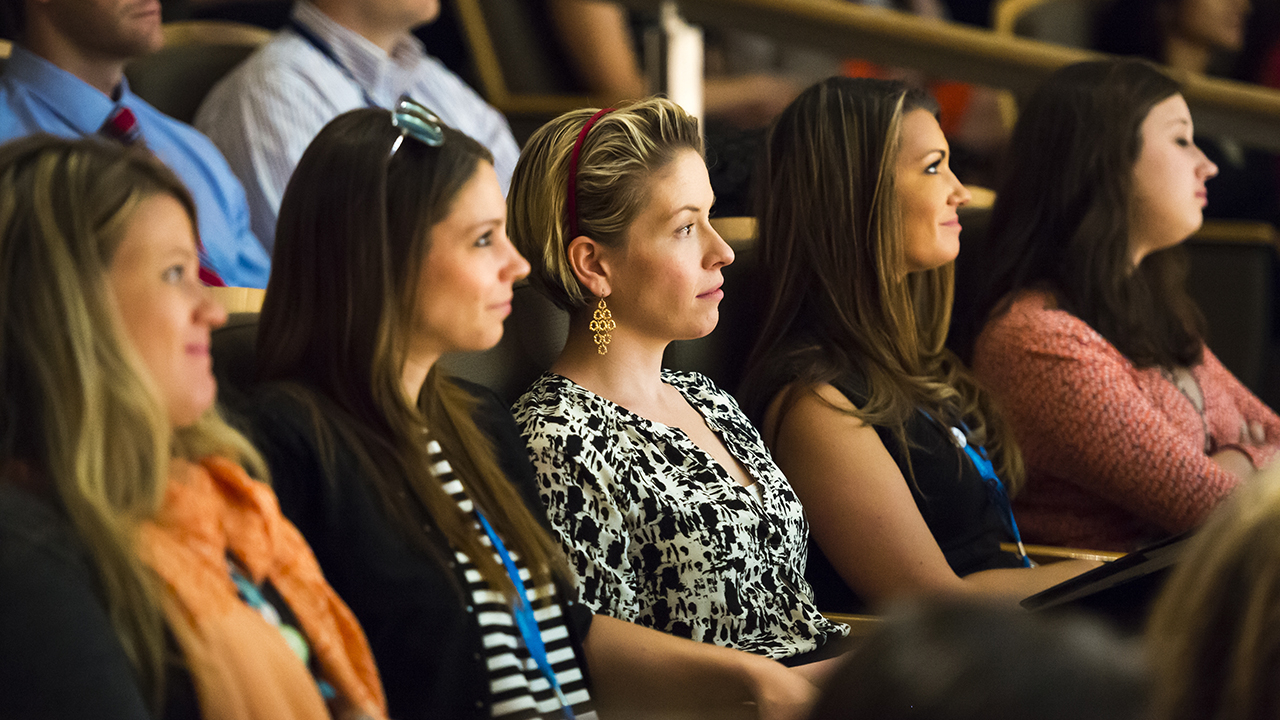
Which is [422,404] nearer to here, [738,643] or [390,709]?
[390,709]

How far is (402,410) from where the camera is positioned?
45.2 inches

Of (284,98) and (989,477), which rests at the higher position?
(284,98)

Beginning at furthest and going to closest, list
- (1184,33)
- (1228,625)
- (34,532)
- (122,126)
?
(1184,33)
(122,126)
(34,532)
(1228,625)

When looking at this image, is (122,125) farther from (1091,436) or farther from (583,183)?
(1091,436)

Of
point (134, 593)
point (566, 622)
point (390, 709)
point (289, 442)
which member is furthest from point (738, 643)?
point (134, 593)

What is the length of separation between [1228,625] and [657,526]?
2.63 feet

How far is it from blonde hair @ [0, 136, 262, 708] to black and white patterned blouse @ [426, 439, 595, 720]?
34 centimetres

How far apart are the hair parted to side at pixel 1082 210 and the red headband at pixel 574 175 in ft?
2.87

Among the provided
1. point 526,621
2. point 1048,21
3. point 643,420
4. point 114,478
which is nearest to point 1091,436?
point 643,420

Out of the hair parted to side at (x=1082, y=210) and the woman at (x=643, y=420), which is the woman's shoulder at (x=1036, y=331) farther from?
the woman at (x=643, y=420)

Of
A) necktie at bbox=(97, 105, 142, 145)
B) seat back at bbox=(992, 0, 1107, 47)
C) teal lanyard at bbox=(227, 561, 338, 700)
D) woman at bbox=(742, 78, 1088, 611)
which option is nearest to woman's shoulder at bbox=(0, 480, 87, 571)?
teal lanyard at bbox=(227, 561, 338, 700)

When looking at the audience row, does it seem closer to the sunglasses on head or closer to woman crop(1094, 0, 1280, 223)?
the sunglasses on head

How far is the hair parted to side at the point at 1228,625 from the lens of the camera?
66cm

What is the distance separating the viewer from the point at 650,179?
1509mm
